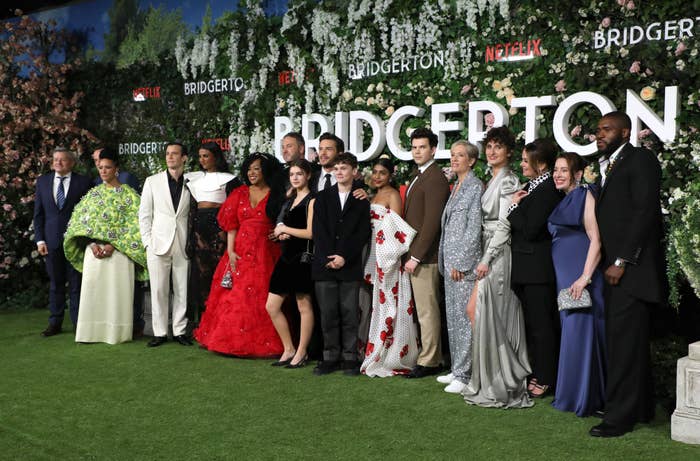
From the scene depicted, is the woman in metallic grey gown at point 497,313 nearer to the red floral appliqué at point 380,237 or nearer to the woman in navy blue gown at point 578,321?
the woman in navy blue gown at point 578,321

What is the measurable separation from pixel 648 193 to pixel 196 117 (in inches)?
230

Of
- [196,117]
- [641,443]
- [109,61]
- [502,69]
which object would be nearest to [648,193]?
[641,443]

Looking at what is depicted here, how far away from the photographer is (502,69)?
624 cm

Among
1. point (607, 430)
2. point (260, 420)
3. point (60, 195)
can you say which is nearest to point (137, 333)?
point (60, 195)

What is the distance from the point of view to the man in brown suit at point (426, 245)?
5484 mm

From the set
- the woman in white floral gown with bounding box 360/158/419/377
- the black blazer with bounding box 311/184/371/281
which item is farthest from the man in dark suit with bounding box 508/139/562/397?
the black blazer with bounding box 311/184/371/281

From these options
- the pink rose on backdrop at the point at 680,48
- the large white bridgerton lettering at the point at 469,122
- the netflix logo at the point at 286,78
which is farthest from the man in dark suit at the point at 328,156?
the pink rose on backdrop at the point at 680,48

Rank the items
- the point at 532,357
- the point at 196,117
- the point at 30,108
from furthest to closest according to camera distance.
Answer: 1. the point at 30,108
2. the point at 196,117
3. the point at 532,357

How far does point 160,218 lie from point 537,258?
3.35 m

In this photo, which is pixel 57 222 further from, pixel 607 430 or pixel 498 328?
pixel 607 430

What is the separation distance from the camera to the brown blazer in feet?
18.0

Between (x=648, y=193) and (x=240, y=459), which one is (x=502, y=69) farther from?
(x=240, y=459)

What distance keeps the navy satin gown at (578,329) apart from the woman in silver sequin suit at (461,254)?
2.20ft

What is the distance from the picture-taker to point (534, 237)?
190 inches
